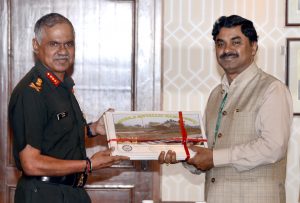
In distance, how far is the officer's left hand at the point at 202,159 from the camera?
3.04 m

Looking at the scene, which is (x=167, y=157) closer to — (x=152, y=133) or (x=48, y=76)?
(x=152, y=133)

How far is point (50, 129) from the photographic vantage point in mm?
2826

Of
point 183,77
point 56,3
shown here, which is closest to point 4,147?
point 56,3

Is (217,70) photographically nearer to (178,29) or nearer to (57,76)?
(178,29)

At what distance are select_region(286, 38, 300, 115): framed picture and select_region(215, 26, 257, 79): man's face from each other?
4.08 feet

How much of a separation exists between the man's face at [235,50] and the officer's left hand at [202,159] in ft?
1.33

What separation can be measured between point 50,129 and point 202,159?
0.73m

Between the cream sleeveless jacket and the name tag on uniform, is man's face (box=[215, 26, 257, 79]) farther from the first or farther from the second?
the name tag on uniform

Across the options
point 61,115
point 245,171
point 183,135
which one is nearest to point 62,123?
point 61,115

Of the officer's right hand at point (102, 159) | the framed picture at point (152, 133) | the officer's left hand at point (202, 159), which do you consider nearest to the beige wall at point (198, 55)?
the framed picture at point (152, 133)

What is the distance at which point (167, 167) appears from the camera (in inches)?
170

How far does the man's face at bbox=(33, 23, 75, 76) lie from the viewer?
9.49ft

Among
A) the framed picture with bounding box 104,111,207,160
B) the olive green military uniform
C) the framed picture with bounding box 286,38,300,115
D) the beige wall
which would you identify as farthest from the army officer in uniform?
the framed picture with bounding box 286,38,300,115

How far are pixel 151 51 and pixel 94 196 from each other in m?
0.99
